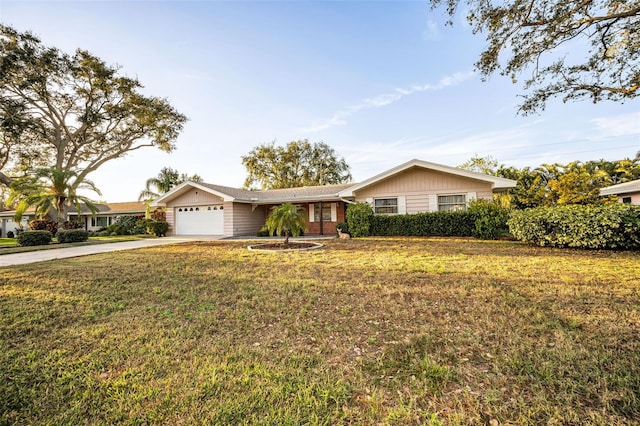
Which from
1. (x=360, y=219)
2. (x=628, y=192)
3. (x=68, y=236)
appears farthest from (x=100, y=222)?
(x=628, y=192)

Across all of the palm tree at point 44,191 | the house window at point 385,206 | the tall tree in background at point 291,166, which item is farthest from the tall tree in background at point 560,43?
the tall tree in background at point 291,166

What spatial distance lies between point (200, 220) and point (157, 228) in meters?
3.04

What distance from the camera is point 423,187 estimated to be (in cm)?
1436

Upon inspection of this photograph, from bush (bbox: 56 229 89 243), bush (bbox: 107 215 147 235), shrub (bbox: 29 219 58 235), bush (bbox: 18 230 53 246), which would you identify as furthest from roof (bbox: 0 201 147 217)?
bush (bbox: 18 230 53 246)

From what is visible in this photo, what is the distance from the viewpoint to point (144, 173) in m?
28.6

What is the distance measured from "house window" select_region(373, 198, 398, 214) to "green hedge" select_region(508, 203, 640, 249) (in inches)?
243

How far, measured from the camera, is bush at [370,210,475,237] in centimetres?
1234

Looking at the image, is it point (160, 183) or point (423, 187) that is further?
point (160, 183)

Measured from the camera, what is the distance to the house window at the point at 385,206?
15.0 m

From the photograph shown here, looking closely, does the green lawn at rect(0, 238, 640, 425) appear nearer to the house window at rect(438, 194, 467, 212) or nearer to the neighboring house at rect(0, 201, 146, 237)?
the house window at rect(438, 194, 467, 212)

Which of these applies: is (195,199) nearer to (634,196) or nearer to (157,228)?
(157,228)

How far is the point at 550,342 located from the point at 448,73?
13.6 metres

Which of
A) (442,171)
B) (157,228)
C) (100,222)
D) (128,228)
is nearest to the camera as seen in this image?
(442,171)

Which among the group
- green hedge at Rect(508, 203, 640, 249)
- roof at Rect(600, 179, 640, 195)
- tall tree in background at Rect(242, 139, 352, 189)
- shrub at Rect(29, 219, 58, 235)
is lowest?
green hedge at Rect(508, 203, 640, 249)
